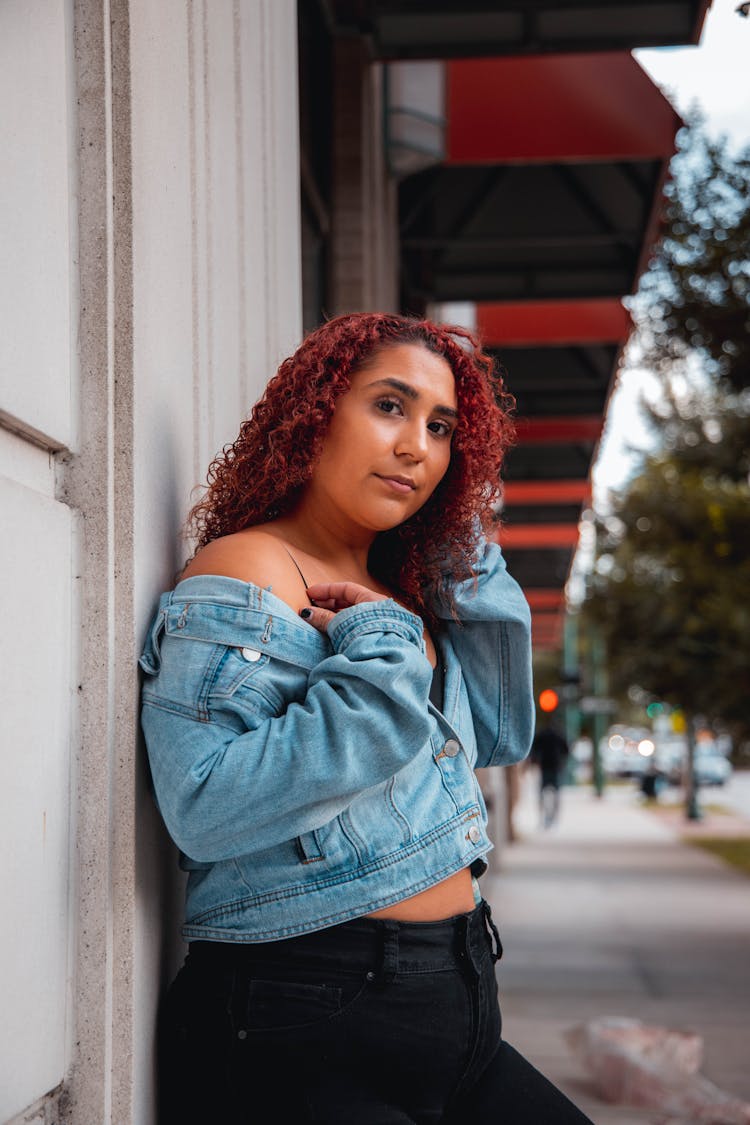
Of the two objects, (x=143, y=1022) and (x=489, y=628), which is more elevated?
(x=489, y=628)

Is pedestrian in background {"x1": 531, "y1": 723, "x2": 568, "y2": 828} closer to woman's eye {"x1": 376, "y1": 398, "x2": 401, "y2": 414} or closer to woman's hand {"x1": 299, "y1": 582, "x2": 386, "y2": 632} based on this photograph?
woman's eye {"x1": 376, "y1": 398, "x2": 401, "y2": 414}

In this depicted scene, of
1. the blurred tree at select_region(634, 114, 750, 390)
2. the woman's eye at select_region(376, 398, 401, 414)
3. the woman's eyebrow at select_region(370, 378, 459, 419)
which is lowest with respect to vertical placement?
the woman's eye at select_region(376, 398, 401, 414)

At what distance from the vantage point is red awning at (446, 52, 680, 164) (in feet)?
28.0

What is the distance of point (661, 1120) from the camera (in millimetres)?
5832

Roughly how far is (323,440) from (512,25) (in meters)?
5.45

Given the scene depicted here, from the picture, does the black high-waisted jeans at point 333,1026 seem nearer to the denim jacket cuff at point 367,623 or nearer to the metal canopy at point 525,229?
the denim jacket cuff at point 367,623

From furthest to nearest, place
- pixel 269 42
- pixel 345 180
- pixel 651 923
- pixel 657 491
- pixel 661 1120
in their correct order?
pixel 657 491, pixel 651 923, pixel 345 180, pixel 661 1120, pixel 269 42

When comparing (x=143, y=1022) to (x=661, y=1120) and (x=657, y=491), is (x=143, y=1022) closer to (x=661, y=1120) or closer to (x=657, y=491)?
(x=661, y=1120)

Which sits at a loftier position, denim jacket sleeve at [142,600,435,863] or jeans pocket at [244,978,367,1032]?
denim jacket sleeve at [142,600,435,863]

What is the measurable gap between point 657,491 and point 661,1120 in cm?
1165

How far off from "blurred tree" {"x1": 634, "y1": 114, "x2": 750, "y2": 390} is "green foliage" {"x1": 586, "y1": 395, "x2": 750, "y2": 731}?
330cm

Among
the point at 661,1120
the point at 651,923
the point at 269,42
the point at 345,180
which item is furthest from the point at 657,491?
the point at 269,42

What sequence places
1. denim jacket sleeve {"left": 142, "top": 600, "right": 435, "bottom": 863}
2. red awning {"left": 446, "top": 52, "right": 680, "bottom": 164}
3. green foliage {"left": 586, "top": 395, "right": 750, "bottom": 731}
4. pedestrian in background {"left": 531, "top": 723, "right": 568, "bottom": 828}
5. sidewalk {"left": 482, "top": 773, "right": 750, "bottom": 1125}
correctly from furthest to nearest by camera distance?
pedestrian in background {"left": 531, "top": 723, "right": 568, "bottom": 828} < green foliage {"left": 586, "top": 395, "right": 750, "bottom": 731} < red awning {"left": 446, "top": 52, "right": 680, "bottom": 164} < sidewalk {"left": 482, "top": 773, "right": 750, "bottom": 1125} < denim jacket sleeve {"left": 142, "top": 600, "right": 435, "bottom": 863}

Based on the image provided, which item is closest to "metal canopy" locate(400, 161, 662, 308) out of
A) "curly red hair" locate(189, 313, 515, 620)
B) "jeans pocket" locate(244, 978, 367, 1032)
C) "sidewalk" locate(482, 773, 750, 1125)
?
"sidewalk" locate(482, 773, 750, 1125)
